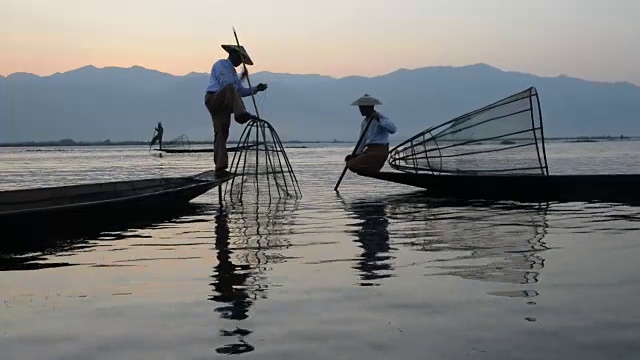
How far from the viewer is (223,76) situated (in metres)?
10.5

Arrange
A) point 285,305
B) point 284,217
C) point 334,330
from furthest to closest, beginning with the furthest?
1. point 284,217
2. point 285,305
3. point 334,330

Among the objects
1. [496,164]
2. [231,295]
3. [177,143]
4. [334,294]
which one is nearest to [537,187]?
[496,164]

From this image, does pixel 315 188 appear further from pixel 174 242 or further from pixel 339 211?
pixel 174 242

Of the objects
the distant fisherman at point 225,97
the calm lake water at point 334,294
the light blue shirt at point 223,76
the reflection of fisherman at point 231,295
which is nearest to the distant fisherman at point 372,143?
the distant fisherman at point 225,97

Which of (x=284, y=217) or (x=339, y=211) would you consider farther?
(x=339, y=211)

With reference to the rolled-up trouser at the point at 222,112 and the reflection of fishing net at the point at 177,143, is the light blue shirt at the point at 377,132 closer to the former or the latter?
the rolled-up trouser at the point at 222,112

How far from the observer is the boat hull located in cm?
1055

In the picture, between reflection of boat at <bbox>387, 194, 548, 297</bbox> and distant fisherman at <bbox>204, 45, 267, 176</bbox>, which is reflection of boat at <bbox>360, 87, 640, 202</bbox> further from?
distant fisherman at <bbox>204, 45, 267, 176</bbox>

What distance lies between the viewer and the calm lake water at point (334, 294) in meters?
3.05

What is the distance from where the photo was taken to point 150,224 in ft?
26.6

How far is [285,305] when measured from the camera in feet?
12.5

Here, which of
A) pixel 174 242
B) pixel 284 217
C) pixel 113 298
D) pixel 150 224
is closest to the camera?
pixel 113 298

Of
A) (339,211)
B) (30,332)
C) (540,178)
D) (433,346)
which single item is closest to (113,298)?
(30,332)

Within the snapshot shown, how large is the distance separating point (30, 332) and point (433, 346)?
1854 mm
